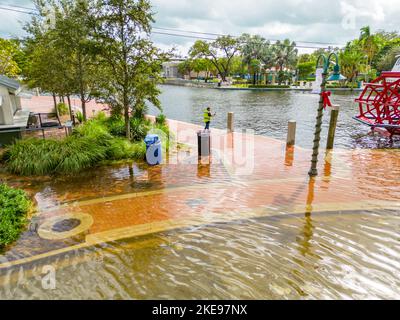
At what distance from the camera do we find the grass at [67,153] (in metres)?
9.07

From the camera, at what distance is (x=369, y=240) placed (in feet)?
17.3

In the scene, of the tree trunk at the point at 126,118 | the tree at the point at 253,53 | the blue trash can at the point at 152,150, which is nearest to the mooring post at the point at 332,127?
the blue trash can at the point at 152,150

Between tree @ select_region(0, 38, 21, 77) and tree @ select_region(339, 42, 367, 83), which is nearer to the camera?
tree @ select_region(0, 38, 21, 77)

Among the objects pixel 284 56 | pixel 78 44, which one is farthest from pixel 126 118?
pixel 284 56

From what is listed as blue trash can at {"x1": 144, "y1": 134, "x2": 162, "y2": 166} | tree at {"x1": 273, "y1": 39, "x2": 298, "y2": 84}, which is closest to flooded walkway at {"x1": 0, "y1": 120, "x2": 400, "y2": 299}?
blue trash can at {"x1": 144, "y1": 134, "x2": 162, "y2": 166}

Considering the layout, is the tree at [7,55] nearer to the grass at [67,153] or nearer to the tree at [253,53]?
the grass at [67,153]

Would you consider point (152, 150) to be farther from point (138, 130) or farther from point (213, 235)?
point (213, 235)

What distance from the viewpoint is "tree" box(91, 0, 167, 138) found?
34.2 ft

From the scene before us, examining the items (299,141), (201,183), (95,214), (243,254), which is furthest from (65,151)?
(299,141)

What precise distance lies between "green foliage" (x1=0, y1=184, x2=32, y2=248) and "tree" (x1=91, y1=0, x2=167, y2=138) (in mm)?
5953

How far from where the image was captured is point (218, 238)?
17.7 feet

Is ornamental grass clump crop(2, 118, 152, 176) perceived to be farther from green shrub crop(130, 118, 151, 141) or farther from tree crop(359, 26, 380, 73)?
tree crop(359, 26, 380, 73)

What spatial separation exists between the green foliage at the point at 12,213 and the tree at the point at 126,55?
19.5ft
